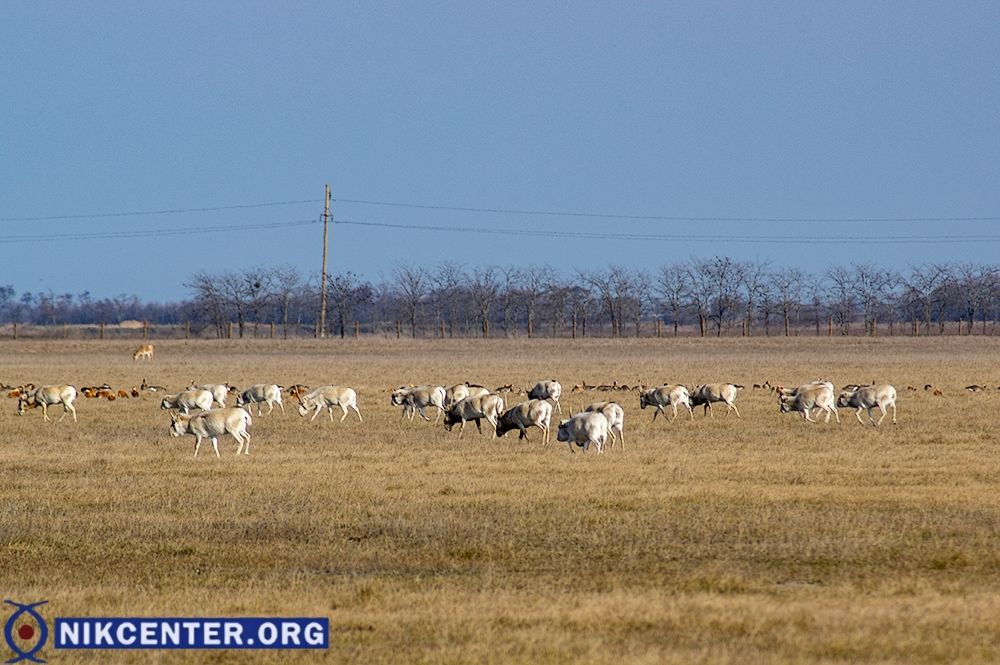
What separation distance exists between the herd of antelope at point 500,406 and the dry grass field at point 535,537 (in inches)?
18.8

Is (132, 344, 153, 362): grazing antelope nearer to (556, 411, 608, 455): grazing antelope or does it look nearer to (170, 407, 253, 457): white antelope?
(170, 407, 253, 457): white antelope

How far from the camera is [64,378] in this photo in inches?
1898

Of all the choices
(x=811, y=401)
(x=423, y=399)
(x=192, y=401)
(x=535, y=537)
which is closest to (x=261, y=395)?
(x=192, y=401)

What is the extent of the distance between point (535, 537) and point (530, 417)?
10.6 metres

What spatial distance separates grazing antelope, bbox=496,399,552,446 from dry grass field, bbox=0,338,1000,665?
0.34 meters

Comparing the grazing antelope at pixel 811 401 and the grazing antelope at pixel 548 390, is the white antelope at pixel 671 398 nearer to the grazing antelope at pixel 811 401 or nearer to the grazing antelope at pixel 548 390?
the grazing antelope at pixel 811 401

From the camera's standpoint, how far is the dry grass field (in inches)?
362

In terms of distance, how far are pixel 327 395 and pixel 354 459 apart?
9.02 metres

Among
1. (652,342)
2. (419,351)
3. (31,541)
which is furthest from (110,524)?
(652,342)

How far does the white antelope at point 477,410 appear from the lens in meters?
26.0

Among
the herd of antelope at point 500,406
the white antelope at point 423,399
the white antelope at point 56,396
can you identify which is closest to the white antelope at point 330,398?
the herd of antelope at point 500,406

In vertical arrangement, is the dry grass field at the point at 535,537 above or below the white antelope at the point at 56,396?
below

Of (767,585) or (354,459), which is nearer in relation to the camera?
(767,585)

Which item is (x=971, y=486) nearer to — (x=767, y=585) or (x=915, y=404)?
(x=767, y=585)
